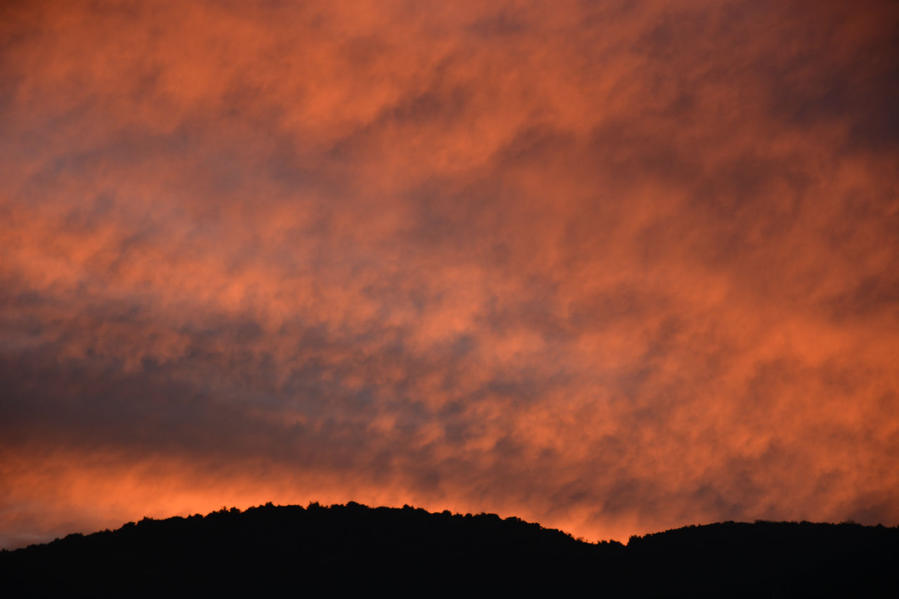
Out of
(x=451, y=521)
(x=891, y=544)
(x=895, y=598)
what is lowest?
(x=895, y=598)

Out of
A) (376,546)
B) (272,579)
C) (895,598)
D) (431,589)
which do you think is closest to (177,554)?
(272,579)

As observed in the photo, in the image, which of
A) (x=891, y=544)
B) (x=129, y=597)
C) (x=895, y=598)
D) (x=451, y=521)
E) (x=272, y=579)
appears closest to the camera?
(x=895, y=598)

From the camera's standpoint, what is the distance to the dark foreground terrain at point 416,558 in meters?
39.4

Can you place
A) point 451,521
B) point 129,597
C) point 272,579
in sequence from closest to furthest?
point 129,597, point 272,579, point 451,521

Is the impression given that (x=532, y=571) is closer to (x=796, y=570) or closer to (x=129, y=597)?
(x=796, y=570)

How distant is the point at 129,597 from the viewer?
1642 inches

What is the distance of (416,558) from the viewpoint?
157 ft

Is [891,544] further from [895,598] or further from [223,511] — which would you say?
[223,511]

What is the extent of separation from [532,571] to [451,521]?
34.3ft

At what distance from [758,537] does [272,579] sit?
2979 centimetres

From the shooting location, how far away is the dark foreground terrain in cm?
3941

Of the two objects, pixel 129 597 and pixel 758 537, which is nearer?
pixel 129 597

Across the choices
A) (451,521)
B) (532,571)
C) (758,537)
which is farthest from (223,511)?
(758,537)

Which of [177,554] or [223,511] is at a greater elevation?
[223,511]
